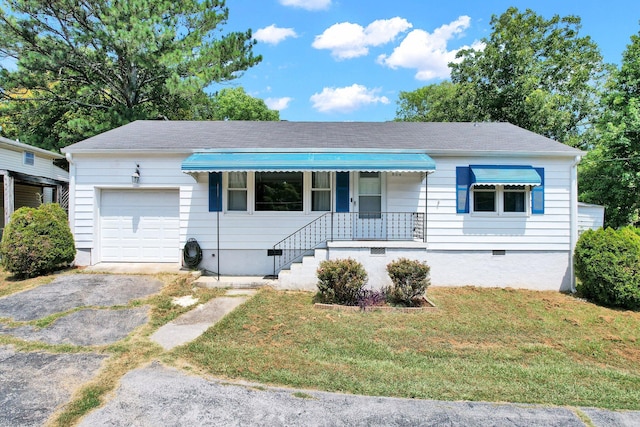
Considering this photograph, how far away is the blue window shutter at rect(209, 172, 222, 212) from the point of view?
9469 mm

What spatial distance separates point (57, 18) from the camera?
635 inches

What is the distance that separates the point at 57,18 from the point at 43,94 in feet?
14.2

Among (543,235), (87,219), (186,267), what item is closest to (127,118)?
(87,219)

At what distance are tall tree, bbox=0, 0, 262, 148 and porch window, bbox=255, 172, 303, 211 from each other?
9968 millimetres

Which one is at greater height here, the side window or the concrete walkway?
the side window

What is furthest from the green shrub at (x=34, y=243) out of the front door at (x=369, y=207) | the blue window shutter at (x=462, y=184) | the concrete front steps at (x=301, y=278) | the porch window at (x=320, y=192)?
the blue window shutter at (x=462, y=184)

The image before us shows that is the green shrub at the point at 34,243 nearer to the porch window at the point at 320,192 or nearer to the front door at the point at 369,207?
the porch window at the point at 320,192

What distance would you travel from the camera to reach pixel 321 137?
10.7 m

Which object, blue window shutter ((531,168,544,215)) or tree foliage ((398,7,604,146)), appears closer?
blue window shutter ((531,168,544,215))

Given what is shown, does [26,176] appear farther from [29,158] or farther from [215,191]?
[215,191]

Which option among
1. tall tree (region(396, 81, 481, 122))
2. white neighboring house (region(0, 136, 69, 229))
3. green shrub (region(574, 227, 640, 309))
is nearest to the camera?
green shrub (region(574, 227, 640, 309))

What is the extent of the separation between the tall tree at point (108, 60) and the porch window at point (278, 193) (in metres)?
9.97

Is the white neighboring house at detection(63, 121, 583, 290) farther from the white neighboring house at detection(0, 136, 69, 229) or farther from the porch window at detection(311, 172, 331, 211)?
the white neighboring house at detection(0, 136, 69, 229)

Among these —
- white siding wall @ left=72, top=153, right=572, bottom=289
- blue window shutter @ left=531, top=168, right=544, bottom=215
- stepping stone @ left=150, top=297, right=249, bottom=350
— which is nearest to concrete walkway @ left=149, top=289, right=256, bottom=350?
stepping stone @ left=150, top=297, right=249, bottom=350
